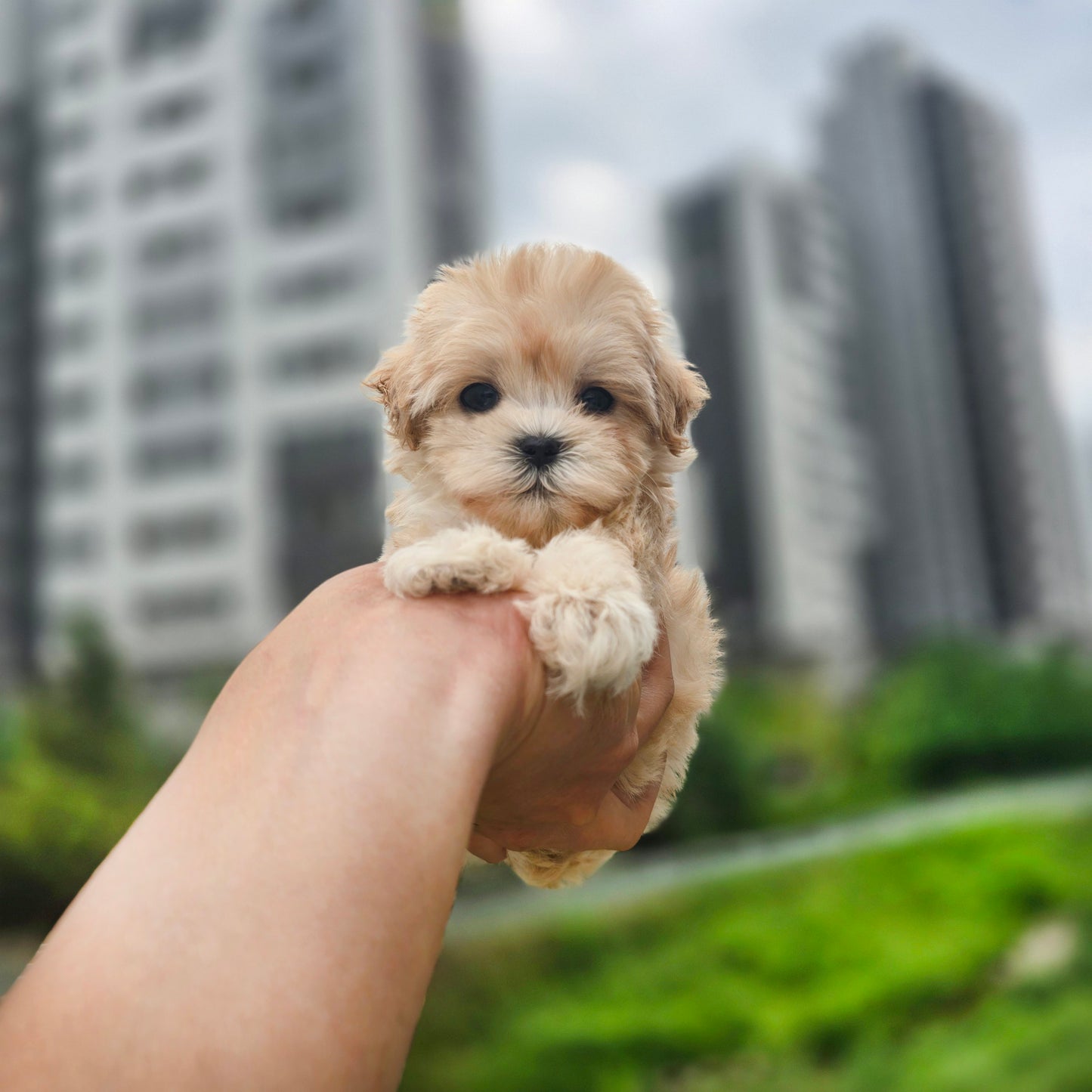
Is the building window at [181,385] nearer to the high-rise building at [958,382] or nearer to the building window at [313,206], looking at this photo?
the building window at [313,206]

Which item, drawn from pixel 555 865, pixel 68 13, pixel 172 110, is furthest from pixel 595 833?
pixel 68 13

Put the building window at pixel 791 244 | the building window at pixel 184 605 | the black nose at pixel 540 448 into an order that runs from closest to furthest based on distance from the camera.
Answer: the black nose at pixel 540 448 < the building window at pixel 184 605 < the building window at pixel 791 244

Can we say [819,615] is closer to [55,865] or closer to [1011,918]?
[1011,918]

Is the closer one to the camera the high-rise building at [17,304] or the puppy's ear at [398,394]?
the puppy's ear at [398,394]

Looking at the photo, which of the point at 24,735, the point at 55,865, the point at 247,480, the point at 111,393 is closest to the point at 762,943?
the point at 55,865

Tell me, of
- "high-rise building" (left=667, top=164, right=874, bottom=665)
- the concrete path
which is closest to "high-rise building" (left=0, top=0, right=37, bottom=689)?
the concrete path

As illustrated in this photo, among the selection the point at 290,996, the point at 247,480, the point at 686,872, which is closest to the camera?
the point at 290,996

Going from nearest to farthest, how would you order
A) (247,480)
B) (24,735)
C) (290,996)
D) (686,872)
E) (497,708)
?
(290,996)
(497,708)
(24,735)
(686,872)
(247,480)

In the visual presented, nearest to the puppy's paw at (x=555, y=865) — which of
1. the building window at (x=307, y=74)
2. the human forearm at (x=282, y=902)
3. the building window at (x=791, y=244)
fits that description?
the human forearm at (x=282, y=902)
